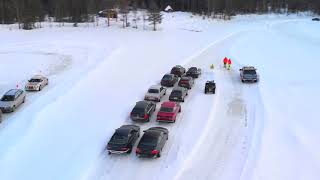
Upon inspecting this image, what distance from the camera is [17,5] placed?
10794 cm

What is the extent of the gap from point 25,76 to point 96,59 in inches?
503

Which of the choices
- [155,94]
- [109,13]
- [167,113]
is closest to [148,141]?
[167,113]

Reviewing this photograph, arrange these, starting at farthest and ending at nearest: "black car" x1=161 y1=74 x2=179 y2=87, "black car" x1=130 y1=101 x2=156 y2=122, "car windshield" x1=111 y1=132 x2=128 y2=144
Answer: "black car" x1=161 y1=74 x2=179 y2=87, "black car" x1=130 y1=101 x2=156 y2=122, "car windshield" x1=111 y1=132 x2=128 y2=144

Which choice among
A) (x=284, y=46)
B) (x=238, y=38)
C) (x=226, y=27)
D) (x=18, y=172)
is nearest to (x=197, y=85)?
(x=18, y=172)

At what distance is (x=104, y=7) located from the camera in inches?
5098

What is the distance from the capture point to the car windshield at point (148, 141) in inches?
1258

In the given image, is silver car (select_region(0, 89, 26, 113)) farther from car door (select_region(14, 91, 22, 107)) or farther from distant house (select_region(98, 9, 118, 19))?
distant house (select_region(98, 9, 118, 19))

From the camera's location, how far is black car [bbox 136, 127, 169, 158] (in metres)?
31.6

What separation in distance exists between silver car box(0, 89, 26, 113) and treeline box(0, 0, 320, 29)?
60.8 meters

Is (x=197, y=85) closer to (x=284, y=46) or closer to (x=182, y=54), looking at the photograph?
(x=182, y=54)

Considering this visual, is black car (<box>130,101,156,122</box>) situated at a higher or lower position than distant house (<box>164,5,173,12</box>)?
lower

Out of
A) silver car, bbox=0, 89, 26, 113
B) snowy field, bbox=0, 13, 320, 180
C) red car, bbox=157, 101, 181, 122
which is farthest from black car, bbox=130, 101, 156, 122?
silver car, bbox=0, 89, 26, 113

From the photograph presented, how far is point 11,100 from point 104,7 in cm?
9062

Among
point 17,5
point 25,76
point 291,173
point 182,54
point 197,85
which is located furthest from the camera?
point 17,5
